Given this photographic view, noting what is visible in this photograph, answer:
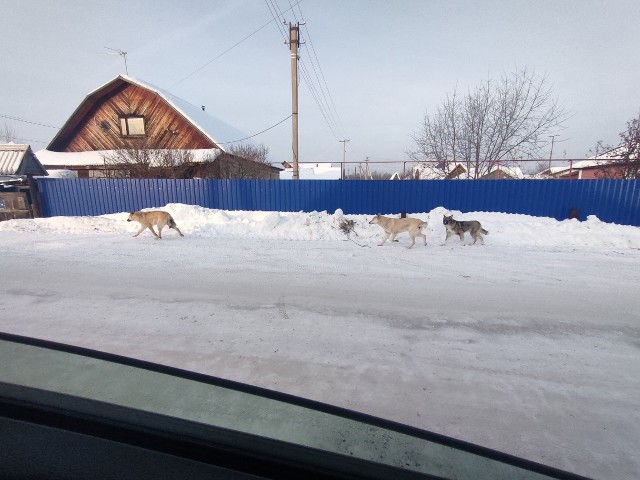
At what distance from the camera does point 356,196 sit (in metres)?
12.6

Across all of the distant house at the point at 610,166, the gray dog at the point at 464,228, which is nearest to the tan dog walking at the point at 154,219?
the gray dog at the point at 464,228

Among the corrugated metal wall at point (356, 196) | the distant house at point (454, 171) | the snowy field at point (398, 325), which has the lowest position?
the snowy field at point (398, 325)

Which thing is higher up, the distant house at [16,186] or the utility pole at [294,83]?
the utility pole at [294,83]

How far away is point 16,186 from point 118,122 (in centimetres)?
1149

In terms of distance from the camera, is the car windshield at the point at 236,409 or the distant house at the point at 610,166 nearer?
the car windshield at the point at 236,409

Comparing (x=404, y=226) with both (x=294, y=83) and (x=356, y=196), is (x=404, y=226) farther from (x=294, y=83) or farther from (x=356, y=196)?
(x=294, y=83)

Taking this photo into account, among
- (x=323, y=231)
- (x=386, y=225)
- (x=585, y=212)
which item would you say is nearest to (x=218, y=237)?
(x=323, y=231)

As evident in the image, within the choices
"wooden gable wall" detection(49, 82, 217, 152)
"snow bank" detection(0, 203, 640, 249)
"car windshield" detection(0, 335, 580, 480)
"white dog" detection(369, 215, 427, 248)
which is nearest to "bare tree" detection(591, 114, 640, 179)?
"snow bank" detection(0, 203, 640, 249)

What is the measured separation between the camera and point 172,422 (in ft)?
2.92

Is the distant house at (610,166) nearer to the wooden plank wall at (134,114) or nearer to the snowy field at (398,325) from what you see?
the snowy field at (398,325)

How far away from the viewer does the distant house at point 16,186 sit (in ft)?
42.6

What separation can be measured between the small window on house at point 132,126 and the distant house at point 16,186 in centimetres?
982

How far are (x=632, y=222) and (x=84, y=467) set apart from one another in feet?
51.1

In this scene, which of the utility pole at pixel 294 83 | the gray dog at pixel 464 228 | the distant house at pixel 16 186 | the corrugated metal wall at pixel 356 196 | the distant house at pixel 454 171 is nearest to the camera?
the gray dog at pixel 464 228
